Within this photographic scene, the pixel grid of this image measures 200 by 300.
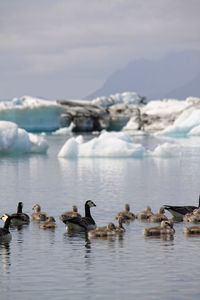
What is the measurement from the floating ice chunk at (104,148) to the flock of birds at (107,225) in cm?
2600

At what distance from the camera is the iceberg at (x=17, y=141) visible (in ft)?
174

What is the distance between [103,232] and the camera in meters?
20.0

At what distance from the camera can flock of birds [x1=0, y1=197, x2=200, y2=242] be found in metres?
20.1

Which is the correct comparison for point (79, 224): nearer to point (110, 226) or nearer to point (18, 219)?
point (110, 226)

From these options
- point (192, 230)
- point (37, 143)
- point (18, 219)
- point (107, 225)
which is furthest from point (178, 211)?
point (37, 143)

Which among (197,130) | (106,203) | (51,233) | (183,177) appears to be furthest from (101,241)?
(197,130)

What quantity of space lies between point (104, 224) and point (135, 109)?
96.9 metres

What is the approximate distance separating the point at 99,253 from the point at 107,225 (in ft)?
8.22

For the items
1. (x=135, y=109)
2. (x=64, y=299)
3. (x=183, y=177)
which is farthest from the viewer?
(x=135, y=109)

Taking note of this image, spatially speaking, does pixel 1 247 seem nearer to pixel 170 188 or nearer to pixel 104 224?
pixel 104 224

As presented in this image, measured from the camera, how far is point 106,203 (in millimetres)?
27438

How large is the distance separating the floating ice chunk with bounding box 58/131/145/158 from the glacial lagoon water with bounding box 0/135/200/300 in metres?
16.2

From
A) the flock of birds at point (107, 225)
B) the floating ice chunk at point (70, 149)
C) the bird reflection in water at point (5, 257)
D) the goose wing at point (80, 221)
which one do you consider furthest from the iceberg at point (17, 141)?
the bird reflection in water at point (5, 257)

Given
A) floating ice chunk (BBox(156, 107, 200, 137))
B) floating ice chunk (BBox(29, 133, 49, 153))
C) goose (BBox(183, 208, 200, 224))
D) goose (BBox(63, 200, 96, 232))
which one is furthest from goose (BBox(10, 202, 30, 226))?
floating ice chunk (BBox(156, 107, 200, 137))
